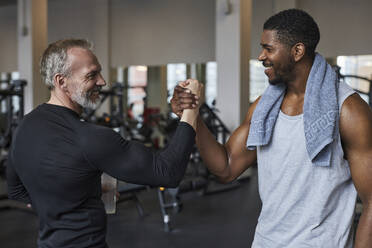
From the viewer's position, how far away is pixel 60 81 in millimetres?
1271

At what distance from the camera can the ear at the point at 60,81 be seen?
4.15 ft

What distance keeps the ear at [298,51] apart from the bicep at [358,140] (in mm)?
190

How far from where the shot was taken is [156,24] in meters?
10.1

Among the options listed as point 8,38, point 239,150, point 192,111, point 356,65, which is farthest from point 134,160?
point 8,38

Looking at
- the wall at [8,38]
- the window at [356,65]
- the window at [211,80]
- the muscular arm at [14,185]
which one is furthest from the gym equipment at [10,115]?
the window at [356,65]

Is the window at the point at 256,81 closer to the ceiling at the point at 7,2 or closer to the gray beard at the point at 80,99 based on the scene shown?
the ceiling at the point at 7,2

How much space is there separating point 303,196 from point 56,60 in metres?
0.85

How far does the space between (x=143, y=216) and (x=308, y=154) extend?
3448mm

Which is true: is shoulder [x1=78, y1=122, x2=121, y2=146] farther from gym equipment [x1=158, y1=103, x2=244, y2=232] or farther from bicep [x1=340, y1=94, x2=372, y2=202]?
gym equipment [x1=158, y1=103, x2=244, y2=232]

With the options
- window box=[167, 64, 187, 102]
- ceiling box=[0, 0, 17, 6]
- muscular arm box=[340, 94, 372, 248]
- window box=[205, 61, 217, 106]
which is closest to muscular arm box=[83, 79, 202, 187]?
muscular arm box=[340, 94, 372, 248]

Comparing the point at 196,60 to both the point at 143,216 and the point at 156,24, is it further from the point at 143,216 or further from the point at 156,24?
the point at 143,216

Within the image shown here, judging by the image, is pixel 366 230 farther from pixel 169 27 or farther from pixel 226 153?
pixel 169 27

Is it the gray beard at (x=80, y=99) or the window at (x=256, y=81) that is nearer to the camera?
the gray beard at (x=80, y=99)

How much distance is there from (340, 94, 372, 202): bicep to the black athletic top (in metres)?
0.46
